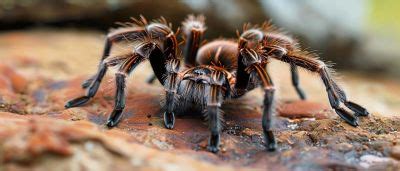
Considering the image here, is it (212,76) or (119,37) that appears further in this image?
(119,37)

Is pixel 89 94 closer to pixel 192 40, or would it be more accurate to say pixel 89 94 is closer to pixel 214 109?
pixel 192 40

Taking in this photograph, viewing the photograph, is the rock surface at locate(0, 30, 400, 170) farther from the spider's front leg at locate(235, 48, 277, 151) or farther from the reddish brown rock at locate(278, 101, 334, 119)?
the spider's front leg at locate(235, 48, 277, 151)

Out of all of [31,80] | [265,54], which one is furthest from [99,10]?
[265,54]

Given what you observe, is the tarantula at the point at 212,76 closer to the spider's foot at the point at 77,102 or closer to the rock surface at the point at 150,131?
the spider's foot at the point at 77,102

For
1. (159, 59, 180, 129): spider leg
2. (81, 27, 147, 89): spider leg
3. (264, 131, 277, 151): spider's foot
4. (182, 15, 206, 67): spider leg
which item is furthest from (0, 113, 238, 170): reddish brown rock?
(182, 15, 206, 67): spider leg

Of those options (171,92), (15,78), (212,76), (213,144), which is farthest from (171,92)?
(15,78)
